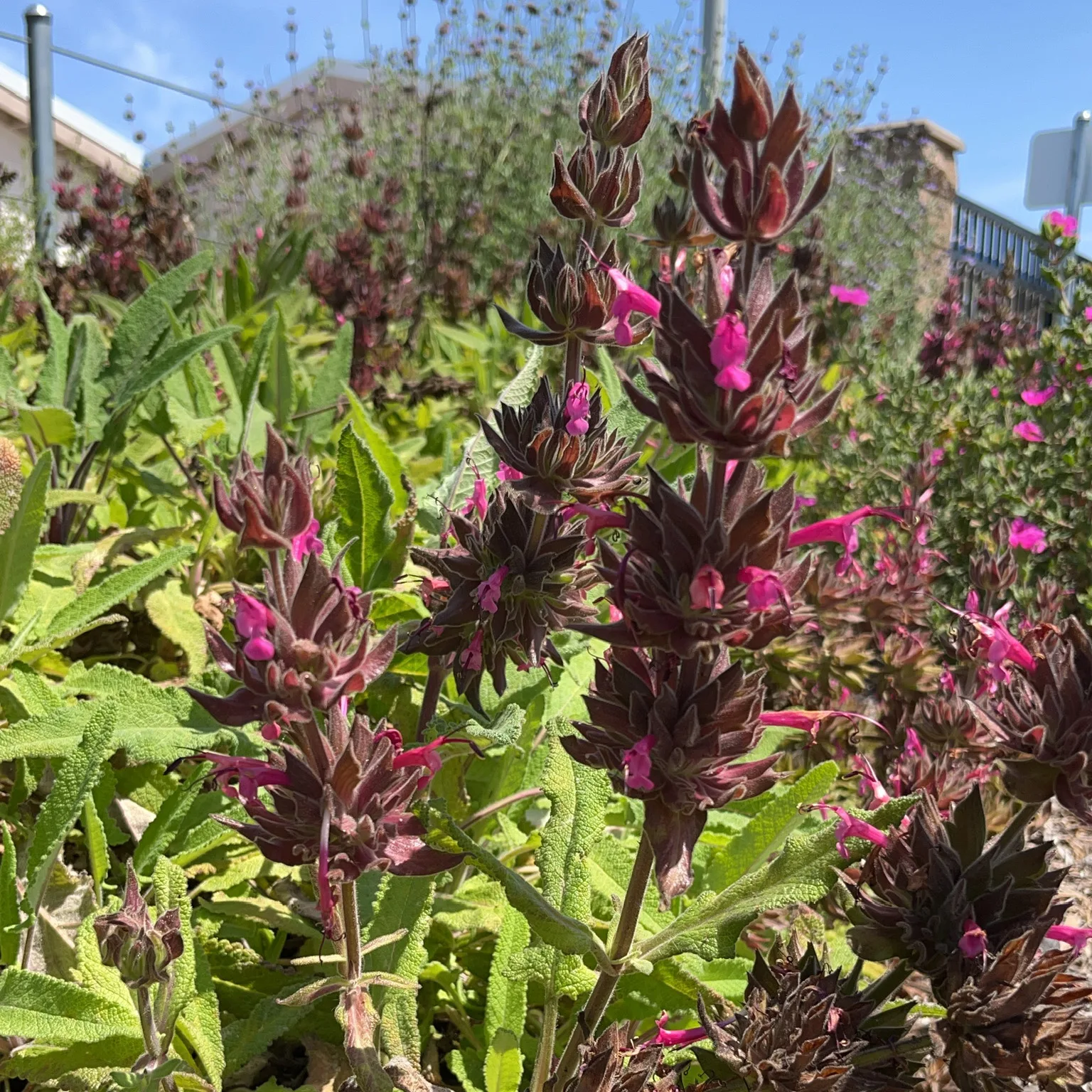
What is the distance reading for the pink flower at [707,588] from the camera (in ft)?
1.97

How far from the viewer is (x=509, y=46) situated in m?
8.65

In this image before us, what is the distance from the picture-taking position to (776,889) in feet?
2.56

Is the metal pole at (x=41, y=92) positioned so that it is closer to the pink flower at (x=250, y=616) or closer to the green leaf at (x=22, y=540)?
the green leaf at (x=22, y=540)

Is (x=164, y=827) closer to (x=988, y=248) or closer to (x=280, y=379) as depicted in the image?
(x=280, y=379)

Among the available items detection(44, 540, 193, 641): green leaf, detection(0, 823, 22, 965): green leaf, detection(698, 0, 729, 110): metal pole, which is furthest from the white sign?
detection(0, 823, 22, 965): green leaf

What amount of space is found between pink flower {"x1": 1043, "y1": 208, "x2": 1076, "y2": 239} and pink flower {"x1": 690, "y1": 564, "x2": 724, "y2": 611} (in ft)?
9.45

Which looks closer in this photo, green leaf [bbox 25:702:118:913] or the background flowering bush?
the background flowering bush

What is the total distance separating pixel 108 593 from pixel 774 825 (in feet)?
3.26

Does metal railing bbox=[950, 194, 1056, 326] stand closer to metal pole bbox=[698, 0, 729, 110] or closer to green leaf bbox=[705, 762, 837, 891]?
metal pole bbox=[698, 0, 729, 110]

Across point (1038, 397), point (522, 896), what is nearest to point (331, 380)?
point (522, 896)

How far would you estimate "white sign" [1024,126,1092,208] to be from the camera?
6.14 m

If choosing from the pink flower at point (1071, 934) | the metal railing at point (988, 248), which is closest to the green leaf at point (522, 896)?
the pink flower at point (1071, 934)

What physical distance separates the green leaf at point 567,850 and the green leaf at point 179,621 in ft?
2.42

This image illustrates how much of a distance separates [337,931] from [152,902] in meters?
0.50
